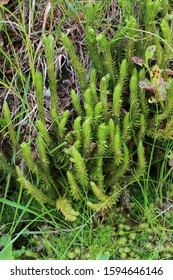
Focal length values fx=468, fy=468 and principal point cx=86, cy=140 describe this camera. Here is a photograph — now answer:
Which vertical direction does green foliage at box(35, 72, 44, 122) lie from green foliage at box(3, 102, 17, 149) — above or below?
above

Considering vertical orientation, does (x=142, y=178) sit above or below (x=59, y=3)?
below

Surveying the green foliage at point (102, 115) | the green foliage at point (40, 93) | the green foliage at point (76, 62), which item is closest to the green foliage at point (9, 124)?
the green foliage at point (102, 115)

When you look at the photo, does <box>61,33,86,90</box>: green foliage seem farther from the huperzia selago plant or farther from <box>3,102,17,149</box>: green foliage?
<box>3,102,17,149</box>: green foliage

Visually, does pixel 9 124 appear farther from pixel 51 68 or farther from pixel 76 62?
pixel 76 62

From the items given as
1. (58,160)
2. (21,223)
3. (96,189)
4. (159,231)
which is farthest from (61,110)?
(159,231)

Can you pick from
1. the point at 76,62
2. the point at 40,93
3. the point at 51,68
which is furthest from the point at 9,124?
the point at 76,62

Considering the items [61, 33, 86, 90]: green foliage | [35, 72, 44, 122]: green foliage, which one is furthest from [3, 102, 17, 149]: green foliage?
[61, 33, 86, 90]: green foliage
